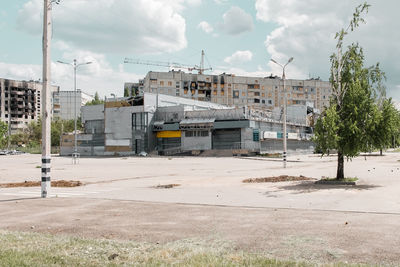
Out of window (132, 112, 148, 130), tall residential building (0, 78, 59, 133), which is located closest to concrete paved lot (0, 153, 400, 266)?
window (132, 112, 148, 130)

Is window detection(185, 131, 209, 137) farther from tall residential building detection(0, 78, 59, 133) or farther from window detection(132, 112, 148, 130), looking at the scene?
tall residential building detection(0, 78, 59, 133)

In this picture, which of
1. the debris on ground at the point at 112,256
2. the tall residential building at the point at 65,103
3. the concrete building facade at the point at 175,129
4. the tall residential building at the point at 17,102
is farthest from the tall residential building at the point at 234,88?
the debris on ground at the point at 112,256

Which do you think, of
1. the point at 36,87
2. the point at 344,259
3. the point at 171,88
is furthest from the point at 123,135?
the point at 36,87

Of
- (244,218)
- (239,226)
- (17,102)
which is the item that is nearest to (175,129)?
(244,218)

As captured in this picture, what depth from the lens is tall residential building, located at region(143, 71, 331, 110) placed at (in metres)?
123

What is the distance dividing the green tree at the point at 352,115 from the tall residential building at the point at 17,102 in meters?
159

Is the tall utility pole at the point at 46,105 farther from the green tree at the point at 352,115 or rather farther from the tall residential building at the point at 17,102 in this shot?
the tall residential building at the point at 17,102

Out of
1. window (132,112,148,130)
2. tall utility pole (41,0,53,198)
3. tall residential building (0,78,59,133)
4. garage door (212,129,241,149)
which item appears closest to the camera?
tall utility pole (41,0,53,198)

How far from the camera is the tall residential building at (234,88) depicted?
123 m

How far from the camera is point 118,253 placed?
5.98m

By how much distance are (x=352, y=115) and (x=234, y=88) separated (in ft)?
380

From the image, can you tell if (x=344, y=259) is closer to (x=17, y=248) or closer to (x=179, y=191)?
(x=17, y=248)

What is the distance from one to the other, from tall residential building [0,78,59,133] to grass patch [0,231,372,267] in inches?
6477

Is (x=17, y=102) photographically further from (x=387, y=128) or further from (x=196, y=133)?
(x=387, y=128)
